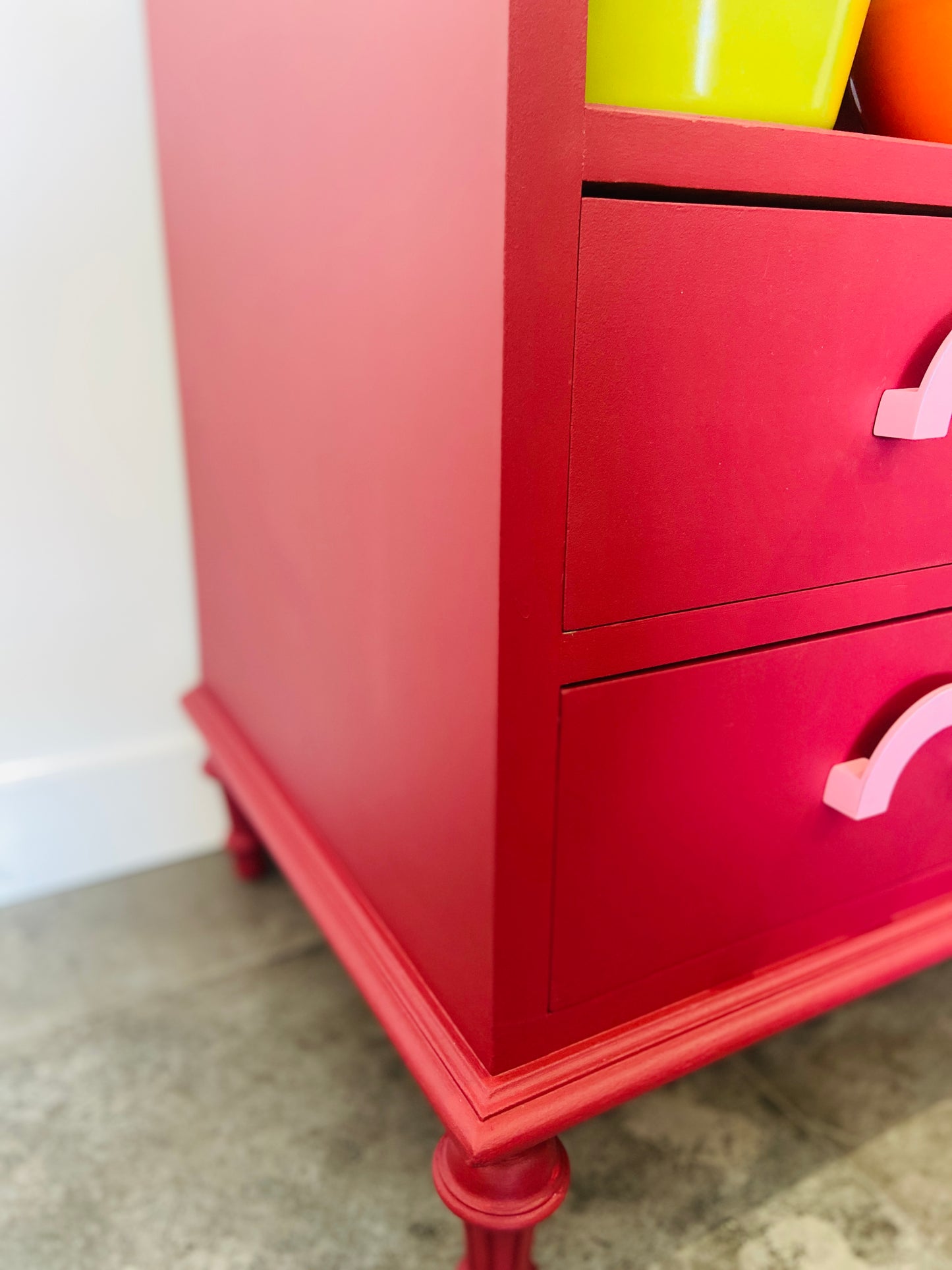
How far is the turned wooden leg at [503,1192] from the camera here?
484mm

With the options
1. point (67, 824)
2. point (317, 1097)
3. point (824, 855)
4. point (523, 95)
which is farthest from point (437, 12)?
point (67, 824)

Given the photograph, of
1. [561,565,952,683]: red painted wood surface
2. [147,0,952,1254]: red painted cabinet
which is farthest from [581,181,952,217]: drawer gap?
[561,565,952,683]: red painted wood surface

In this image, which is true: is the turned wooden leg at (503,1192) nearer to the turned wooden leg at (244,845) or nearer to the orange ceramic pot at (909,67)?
the turned wooden leg at (244,845)

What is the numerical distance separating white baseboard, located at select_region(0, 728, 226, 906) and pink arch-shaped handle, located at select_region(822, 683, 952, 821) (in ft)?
2.12

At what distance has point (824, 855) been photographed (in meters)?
0.54

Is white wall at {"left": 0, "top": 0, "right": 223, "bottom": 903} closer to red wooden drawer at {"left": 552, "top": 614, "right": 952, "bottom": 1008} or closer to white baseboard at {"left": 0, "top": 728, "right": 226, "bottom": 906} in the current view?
white baseboard at {"left": 0, "top": 728, "right": 226, "bottom": 906}

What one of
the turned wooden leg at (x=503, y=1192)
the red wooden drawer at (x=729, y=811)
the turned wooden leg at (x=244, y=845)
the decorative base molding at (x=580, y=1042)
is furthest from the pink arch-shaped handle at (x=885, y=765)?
the turned wooden leg at (x=244, y=845)

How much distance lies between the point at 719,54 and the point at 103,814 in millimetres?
814

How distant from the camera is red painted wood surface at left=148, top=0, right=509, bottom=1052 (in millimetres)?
392

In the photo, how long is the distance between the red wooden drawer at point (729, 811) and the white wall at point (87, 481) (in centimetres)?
58

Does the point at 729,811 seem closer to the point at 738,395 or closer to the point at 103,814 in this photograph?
the point at 738,395

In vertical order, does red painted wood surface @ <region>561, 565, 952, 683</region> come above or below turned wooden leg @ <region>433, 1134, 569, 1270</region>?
above

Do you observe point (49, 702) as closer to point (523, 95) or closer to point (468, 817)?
point (468, 817)

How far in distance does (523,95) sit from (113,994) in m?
0.73
